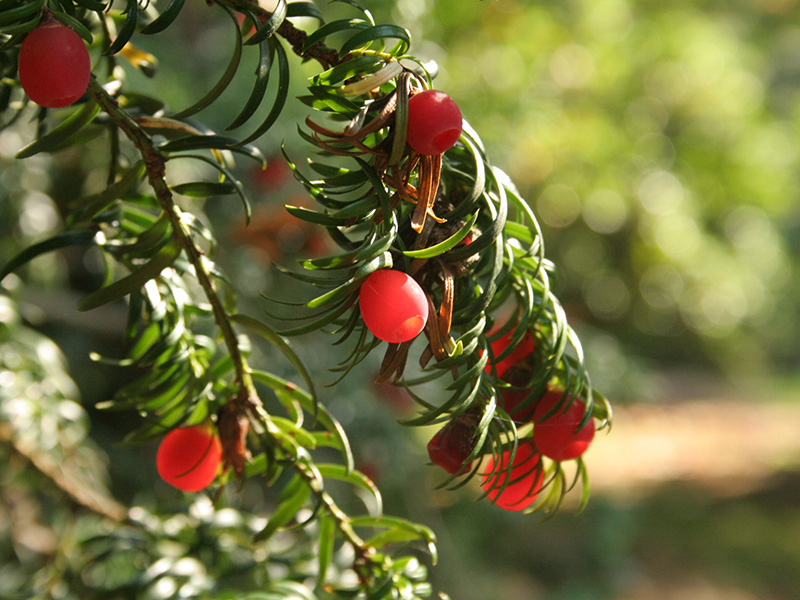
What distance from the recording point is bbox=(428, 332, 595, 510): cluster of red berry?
25cm

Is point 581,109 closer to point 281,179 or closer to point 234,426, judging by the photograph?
point 281,179

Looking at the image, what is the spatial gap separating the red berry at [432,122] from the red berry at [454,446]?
11cm

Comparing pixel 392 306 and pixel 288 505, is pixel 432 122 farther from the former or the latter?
pixel 288 505

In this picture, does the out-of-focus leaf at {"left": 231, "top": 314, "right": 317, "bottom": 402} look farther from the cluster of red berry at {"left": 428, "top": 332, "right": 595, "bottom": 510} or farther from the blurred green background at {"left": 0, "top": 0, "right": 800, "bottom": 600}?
the blurred green background at {"left": 0, "top": 0, "right": 800, "bottom": 600}

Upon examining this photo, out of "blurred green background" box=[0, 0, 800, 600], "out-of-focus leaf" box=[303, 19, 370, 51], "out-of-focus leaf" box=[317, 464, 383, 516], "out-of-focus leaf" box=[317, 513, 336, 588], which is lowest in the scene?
"blurred green background" box=[0, 0, 800, 600]

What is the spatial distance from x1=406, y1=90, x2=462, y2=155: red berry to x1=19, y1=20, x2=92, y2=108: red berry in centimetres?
11

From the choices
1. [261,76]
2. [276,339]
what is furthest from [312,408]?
[261,76]

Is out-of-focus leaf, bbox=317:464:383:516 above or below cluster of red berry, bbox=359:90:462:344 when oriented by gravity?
below

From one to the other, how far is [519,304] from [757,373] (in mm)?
5028

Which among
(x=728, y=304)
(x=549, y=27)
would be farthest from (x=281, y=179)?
(x=728, y=304)

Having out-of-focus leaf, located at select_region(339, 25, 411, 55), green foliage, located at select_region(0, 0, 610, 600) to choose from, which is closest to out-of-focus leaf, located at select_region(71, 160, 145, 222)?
green foliage, located at select_region(0, 0, 610, 600)

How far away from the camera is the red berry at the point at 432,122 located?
0.68ft

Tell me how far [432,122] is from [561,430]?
14 cm

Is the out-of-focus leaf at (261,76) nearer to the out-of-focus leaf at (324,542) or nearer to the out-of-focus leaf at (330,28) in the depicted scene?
the out-of-focus leaf at (330,28)
